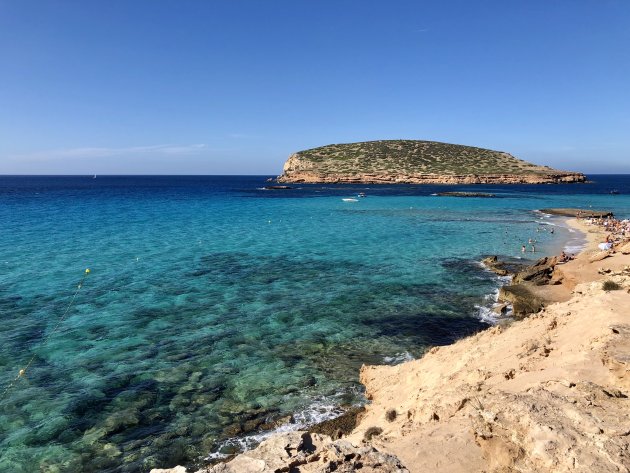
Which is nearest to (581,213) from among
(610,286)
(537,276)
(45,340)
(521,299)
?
(537,276)

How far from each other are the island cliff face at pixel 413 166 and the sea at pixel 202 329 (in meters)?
102

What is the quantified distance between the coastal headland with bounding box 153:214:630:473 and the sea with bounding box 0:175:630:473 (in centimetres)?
247

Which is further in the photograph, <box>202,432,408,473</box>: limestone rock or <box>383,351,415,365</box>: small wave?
<box>383,351,415,365</box>: small wave

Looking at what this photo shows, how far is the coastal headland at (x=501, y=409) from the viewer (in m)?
5.73

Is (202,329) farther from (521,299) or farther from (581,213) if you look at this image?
(581,213)

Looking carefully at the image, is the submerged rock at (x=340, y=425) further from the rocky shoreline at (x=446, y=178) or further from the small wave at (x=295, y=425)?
the rocky shoreline at (x=446, y=178)

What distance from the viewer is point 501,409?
23.3ft

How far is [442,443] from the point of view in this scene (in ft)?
23.0

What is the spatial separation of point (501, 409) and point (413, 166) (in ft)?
481

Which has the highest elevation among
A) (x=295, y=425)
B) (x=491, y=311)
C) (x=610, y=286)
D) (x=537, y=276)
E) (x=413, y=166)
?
(x=413, y=166)

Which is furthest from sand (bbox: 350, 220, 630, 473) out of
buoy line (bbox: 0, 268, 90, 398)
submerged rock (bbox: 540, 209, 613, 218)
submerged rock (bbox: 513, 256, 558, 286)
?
submerged rock (bbox: 540, 209, 613, 218)

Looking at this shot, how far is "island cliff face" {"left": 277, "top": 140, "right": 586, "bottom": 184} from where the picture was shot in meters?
137

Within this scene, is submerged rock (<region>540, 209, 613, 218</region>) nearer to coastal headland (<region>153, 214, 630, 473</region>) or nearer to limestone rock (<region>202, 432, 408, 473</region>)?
coastal headland (<region>153, 214, 630, 473</region>)

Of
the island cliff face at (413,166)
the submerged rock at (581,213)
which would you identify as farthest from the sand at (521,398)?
the island cliff face at (413,166)
